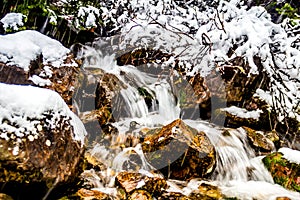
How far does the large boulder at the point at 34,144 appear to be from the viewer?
277 centimetres

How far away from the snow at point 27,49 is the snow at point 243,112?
3.56 metres

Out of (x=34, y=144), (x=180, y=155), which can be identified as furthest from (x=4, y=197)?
(x=180, y=155)

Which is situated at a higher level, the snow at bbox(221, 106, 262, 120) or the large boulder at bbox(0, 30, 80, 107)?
the large boulder at bbox(0, 30, 80, 107)

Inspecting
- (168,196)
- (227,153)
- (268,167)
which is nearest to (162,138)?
(168,196)

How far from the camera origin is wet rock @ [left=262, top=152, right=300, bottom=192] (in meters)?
4.34

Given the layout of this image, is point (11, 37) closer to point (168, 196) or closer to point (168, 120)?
point (168, 120)

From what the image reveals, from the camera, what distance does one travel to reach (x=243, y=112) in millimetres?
6000

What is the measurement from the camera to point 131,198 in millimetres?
3473

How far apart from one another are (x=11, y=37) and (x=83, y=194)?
3.14 metres

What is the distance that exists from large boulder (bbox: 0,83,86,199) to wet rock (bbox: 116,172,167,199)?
647 mm

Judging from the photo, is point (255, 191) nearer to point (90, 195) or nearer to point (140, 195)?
point (140, 195)

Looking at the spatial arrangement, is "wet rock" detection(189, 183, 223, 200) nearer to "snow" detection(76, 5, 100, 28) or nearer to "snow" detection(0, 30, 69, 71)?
"snow" detection(0, 30, 69, 71)

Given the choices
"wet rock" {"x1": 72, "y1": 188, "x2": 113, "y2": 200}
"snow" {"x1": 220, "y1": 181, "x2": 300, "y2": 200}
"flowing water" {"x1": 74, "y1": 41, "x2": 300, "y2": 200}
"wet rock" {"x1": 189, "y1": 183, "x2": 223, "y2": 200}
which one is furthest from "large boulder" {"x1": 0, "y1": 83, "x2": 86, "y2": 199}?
"snow" {"x1": 220, "y1": 181, "x2": 300, "y2": 200}

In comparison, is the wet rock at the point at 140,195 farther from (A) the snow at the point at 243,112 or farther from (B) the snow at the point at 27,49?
(A) the snow at the point at 243,112
